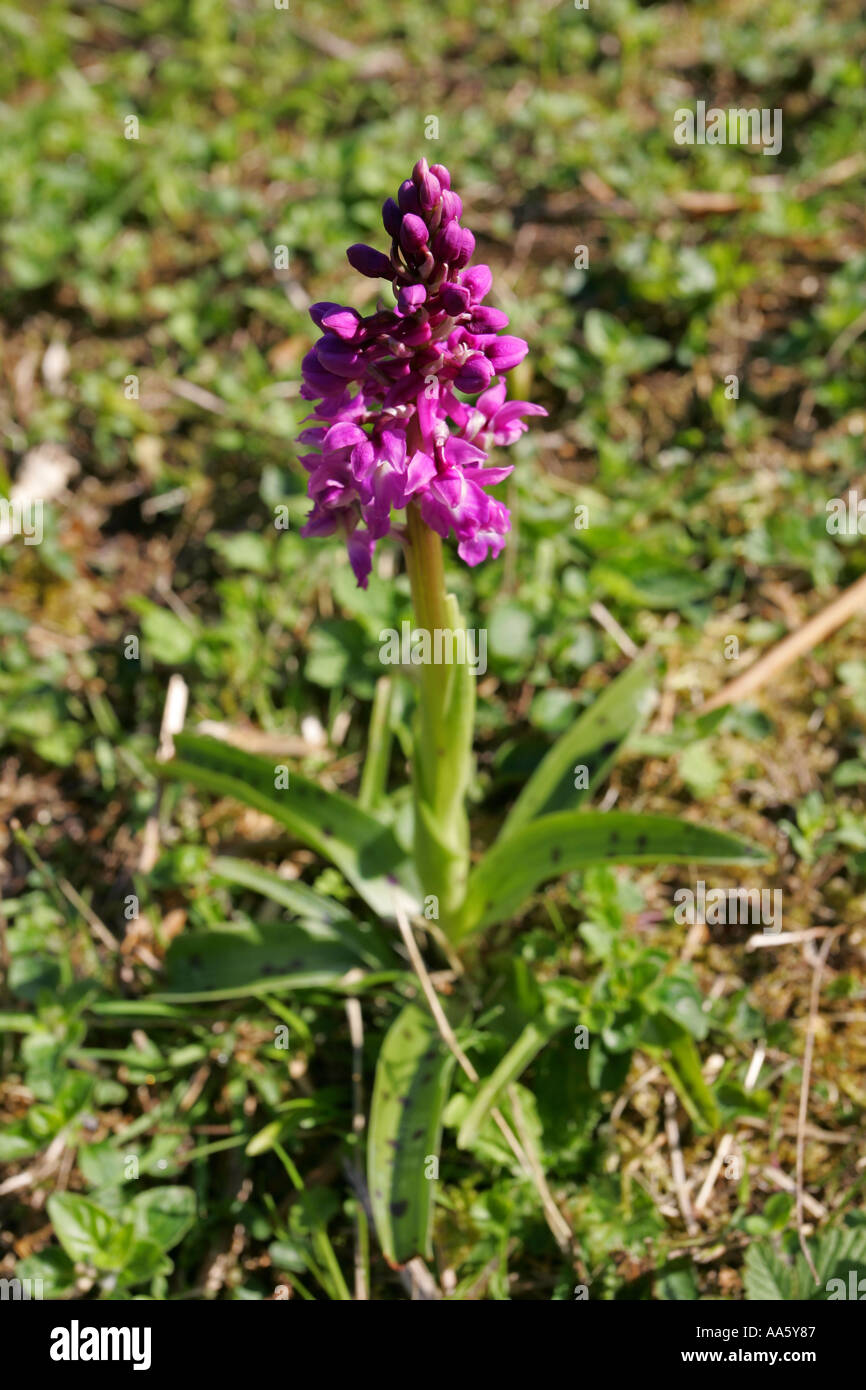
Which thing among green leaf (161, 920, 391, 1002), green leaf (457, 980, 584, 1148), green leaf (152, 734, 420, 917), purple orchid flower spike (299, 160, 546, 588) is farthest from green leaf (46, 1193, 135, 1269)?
purple orchid flower spike (299, 160, 546, 588)

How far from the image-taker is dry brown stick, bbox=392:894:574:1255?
3.28 meters

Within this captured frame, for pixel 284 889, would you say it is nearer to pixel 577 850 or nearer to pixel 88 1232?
pixel 577 850

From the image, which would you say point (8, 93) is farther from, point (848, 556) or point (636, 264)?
point (848, 556)

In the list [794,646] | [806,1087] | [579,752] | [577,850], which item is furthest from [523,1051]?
[794,646]

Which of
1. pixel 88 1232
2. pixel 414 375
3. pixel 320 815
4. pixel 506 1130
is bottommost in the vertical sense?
pixel 88 1232

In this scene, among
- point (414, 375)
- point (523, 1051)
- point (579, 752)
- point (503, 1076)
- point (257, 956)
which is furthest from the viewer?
point (579, 752)

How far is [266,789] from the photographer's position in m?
3.70

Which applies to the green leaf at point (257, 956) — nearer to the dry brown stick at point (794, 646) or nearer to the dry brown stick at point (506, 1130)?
the dry brown stick at point (506, 1130)

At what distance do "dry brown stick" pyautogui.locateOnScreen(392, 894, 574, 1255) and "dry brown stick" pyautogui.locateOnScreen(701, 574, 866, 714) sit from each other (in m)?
1.59

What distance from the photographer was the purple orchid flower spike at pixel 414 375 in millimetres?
2527

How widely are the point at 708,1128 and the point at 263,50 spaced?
6.40 m

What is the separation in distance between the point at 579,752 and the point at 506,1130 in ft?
4.04

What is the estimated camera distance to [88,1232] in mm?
3301

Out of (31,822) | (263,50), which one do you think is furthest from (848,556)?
(263,50)
